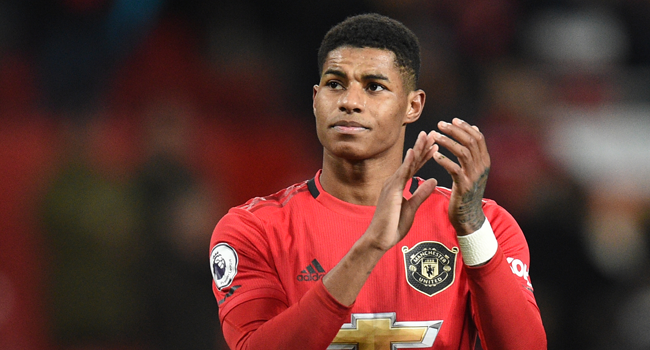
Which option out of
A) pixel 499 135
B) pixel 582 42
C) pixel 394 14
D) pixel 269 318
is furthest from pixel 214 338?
pixel 582 42

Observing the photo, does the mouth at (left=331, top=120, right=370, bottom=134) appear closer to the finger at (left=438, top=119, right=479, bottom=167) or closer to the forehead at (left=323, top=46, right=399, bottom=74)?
the forehead at (left=323, top=46, right=399, bottom=74)

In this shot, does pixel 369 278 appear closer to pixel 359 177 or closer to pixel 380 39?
pixel 359 177

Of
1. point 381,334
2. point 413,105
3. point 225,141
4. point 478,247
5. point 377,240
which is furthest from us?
point 225,141

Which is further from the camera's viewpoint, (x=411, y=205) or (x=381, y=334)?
(x=381, y=334)

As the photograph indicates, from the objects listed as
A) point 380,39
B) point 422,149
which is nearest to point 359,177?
point 380,39

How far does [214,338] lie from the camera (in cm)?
396

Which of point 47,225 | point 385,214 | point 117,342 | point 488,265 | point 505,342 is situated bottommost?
point 117,342

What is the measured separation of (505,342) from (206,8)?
3.61 m

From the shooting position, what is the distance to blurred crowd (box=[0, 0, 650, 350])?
13.2 feet

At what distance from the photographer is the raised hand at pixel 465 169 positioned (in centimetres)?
183

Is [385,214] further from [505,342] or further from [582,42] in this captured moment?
[582,42]

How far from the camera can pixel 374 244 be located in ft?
5.95

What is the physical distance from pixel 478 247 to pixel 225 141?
2.84m

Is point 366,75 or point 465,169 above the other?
point 366,75
